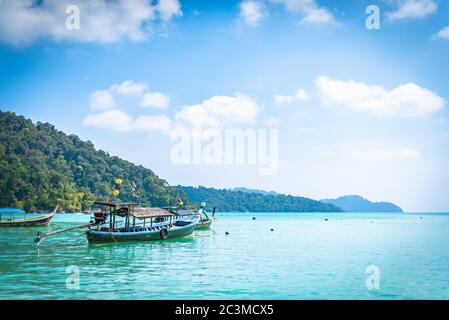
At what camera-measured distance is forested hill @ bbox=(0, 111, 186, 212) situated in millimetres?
86312

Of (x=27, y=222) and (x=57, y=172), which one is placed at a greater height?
(x=57, y=172)

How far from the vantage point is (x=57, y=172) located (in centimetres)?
10338

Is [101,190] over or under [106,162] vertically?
under

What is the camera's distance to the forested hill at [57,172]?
8631cm

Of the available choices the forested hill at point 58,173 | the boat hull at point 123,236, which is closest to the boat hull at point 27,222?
the boat hull at point 123,236

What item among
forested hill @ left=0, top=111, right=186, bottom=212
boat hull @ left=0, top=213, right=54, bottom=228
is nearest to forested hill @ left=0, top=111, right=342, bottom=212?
forested hill @ left=0, top=111, right=186, bottom=212

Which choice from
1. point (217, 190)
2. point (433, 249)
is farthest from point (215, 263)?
point (217, 190)

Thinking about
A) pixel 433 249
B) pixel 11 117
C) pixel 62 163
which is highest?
pixel 11 117

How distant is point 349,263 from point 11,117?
4568 inches

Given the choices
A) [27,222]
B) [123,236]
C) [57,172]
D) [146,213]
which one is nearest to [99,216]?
[123,236]

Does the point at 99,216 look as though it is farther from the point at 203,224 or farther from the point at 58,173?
the point at 58,173

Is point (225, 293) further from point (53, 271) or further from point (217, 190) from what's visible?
point (217, 190)

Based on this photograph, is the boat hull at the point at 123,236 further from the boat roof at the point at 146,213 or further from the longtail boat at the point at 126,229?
the boat roof at the point at 146,213

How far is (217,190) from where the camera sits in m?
198
